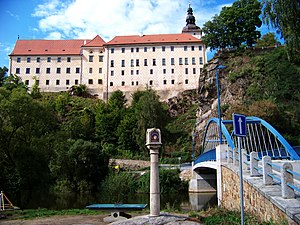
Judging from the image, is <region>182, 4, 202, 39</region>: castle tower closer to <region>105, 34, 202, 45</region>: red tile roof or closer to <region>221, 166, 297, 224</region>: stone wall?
<region>105, 34, 202, 45</region>: red tile roof

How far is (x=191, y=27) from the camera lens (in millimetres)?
76562

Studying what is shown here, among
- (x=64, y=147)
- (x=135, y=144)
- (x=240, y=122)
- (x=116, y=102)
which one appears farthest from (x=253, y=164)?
(x=116, y=102)

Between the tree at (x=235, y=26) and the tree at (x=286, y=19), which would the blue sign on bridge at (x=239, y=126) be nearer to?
the tree at (x=286, y=19)

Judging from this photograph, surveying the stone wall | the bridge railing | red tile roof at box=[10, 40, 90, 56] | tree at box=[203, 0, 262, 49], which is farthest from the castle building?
the bridge railing

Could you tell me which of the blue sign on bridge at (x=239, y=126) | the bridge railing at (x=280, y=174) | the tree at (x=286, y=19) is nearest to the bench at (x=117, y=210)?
the bridge railing at (x=280, y=174)

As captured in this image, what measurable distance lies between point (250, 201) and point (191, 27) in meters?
71.8

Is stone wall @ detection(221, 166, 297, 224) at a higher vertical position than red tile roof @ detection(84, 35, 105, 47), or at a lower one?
lower

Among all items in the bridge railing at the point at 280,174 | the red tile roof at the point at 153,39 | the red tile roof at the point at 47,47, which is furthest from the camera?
the red tile roof at the point at 47,47

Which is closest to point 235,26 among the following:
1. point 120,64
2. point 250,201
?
point 120,64

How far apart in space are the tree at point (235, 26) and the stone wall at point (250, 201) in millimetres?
40951

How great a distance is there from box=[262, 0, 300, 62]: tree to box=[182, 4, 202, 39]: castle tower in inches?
2502

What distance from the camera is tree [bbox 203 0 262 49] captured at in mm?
50781

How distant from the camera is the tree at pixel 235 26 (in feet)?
167

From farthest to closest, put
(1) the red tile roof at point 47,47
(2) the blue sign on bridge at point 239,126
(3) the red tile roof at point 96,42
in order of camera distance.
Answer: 1. (1) the red tile roof at point 47,47
2. (3) the red tile roof at point 96,42
3. (2) the blue sign on bridge at point 239,126
